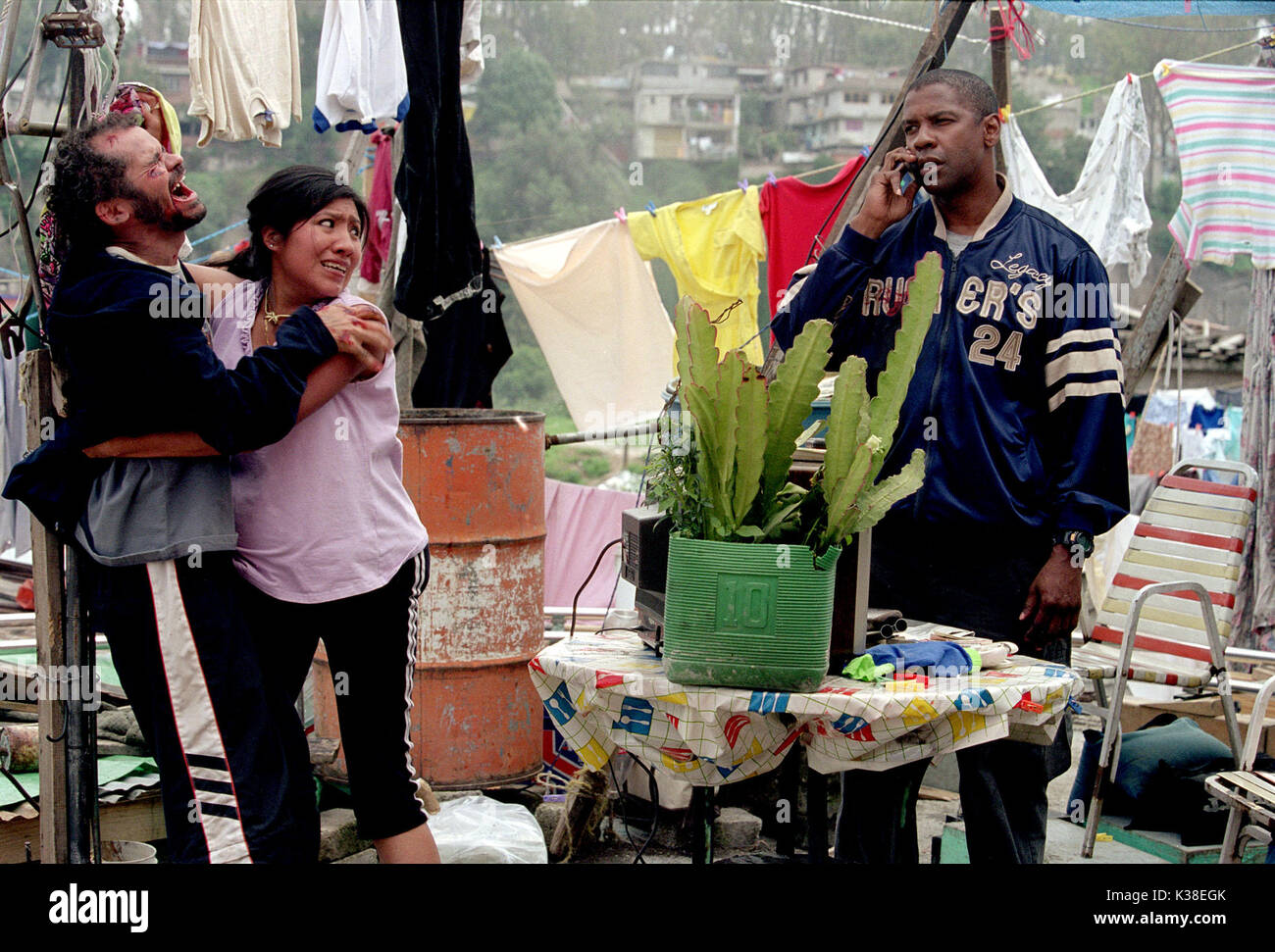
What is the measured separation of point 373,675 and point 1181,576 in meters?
3.67

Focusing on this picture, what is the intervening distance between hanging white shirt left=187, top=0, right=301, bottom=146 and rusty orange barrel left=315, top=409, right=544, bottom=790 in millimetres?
1662

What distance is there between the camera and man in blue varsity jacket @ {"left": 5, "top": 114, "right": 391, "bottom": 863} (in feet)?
7.82

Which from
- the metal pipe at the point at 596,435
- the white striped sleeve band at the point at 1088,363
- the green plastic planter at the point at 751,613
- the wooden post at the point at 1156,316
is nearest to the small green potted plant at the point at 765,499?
the green plastic planter at the point at 751,613

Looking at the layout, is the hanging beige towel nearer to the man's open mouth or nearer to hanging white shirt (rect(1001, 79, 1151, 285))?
hanging white shirt (rect(1001, 79, 1151, 285))

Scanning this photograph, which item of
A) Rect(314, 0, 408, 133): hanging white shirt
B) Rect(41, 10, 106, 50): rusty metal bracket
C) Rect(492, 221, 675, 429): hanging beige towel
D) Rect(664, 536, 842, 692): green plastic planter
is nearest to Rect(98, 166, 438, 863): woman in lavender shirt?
Rect(41, 10, 106, 50): rusty metal bracket

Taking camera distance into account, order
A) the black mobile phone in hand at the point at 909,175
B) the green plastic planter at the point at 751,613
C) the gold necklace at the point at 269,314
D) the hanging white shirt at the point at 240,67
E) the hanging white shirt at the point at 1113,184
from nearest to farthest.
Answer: the green plastic planter at the point at 751,613 → the gold necklace at the point at 269,314 → the black mobile phone in hand at the point at 909,175 → the hanging white shirt at the point at 240,67 → the hanging white shirt at the point at 1113,184

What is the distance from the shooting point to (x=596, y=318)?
921cm

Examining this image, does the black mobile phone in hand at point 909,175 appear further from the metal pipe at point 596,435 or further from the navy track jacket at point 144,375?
the metal pipe at point 596,435

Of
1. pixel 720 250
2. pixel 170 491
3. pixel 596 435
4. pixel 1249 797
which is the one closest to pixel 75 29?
pixel 170 491

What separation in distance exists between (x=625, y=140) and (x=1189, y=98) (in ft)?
117

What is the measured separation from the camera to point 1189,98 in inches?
Answer: 280

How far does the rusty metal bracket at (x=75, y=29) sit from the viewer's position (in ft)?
9.30

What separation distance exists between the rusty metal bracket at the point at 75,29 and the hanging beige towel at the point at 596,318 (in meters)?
6.07

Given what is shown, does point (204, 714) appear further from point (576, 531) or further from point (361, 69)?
point (576, 531)
